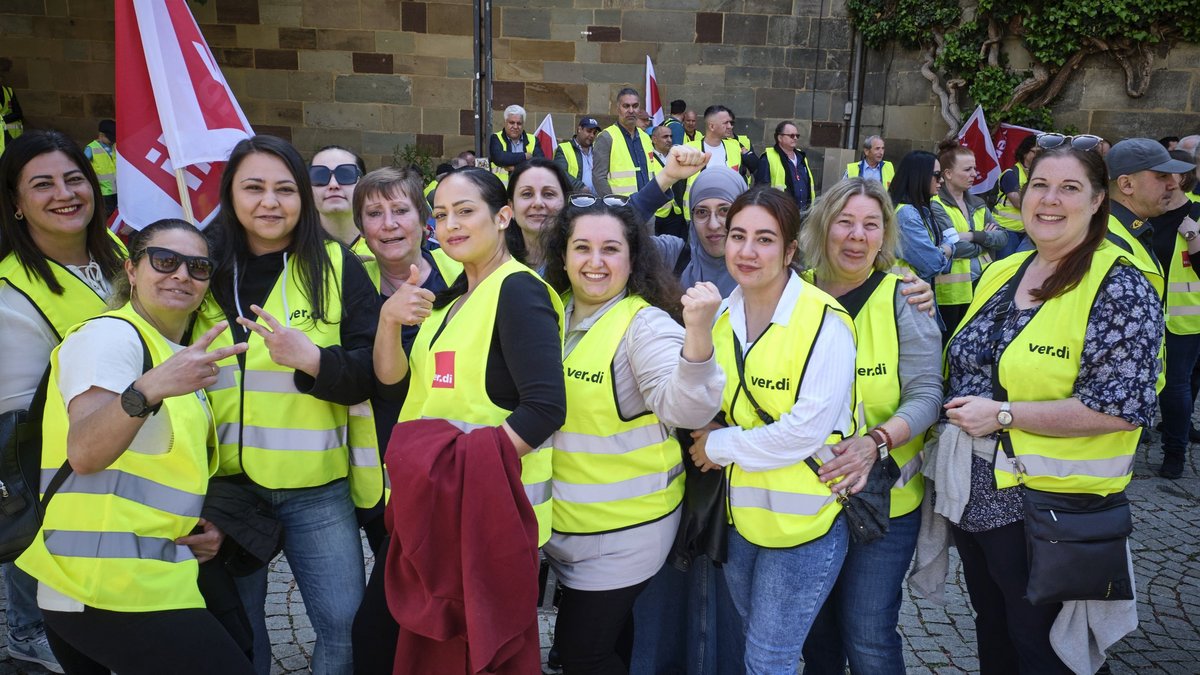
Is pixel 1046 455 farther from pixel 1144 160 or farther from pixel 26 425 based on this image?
pixel 26 425

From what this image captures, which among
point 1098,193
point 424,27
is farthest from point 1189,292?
point 424,27

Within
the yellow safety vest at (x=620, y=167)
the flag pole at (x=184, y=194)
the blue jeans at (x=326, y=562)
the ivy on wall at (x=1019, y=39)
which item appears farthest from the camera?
the ivy on wall at (x=1019, y=39)

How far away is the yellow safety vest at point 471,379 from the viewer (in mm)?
2363

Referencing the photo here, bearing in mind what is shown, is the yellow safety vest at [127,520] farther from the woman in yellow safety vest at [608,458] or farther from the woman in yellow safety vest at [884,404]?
the woman in yellow safety vest at [884,404]

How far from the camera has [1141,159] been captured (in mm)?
3479

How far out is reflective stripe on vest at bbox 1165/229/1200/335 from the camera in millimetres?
5746

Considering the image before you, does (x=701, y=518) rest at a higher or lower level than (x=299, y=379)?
lower

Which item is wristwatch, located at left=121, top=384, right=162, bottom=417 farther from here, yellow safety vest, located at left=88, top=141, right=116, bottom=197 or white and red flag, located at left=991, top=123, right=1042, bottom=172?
yellow safety vest, located at left=88, top=141, right=116, bottom=197

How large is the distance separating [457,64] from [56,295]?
11.4 metres

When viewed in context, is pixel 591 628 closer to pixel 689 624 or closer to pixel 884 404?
pixel 689 624

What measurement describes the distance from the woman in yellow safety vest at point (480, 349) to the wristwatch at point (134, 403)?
671mm

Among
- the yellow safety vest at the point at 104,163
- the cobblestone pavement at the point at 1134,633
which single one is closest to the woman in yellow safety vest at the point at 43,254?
the cobblestone pavement at the point at 1134,633

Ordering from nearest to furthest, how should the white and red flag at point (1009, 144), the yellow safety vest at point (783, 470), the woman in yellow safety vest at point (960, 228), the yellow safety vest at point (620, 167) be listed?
the yellow safety vest at point (783, 470), the woman in yellow safety vest at point (960, 228), the white and red flag at point (1009, 144), the yellow safety vest at point (620, 167)

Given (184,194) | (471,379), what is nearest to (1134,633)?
(471,379)
